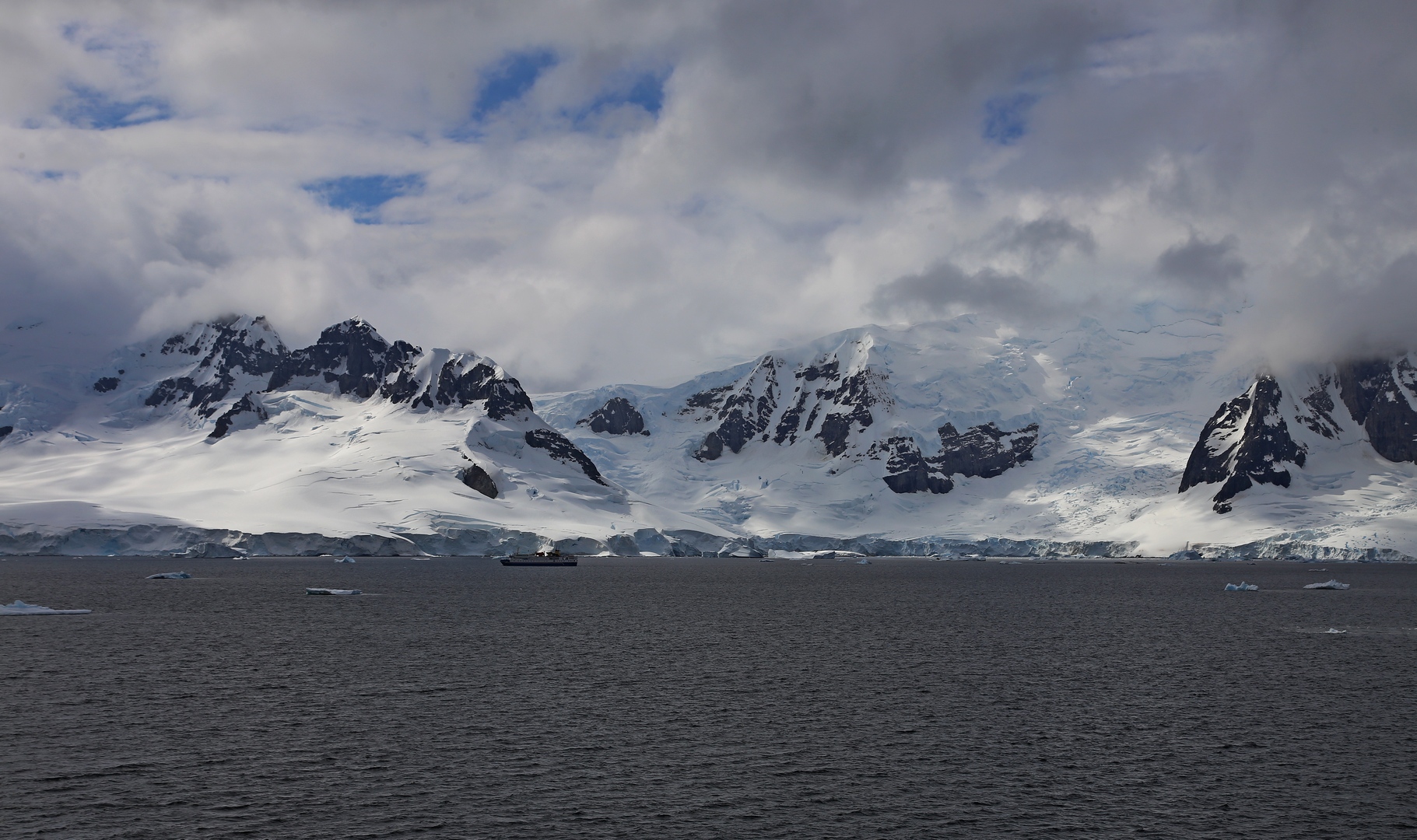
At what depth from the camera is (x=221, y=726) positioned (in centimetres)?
5231

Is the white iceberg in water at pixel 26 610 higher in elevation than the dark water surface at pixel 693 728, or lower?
higher

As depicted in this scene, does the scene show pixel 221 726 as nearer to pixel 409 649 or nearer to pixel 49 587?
pixel 409 649

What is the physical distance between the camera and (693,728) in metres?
53.8

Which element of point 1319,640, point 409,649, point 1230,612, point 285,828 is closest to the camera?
point 285,828

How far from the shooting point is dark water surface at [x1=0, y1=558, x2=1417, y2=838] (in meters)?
39.8

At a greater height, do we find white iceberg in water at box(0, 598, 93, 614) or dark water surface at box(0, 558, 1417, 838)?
white iceberg in water at box(0, 598, 93, 614)

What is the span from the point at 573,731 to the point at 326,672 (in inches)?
894

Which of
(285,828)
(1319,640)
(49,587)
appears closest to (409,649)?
(285,828)

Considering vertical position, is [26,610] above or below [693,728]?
above

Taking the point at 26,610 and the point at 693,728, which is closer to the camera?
the point at 693,728

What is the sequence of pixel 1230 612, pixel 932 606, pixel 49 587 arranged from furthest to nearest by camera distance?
pixel 49 587 < pixel 932 606 < pixel 1230 612

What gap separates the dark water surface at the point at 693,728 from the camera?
3975cm

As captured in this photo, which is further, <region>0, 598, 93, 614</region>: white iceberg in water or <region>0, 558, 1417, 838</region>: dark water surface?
<region>0, 598, 93, 614</region>: white iceberg in water

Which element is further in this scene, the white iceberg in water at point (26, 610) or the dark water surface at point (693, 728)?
the white iceberg in water at point (26, 610)
